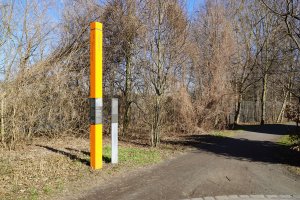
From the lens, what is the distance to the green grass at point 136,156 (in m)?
8.48

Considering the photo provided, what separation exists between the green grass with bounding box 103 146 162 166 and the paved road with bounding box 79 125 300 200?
0.53 metres

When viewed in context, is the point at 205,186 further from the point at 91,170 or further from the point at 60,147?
the point at 60,147

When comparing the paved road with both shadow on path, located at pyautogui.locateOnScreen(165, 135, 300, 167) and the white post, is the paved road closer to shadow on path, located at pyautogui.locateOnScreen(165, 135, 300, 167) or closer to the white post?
shadow on path, located at pyautogui.locateOnScreen(165, 135, 300, 167)

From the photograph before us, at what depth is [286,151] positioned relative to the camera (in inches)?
436

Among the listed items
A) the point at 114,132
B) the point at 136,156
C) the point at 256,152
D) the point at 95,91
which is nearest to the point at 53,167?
the point at 114,132

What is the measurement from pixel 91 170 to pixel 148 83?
199 inches

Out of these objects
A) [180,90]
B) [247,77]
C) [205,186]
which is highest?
[247,77]

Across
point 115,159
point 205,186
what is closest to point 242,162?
point 205,186

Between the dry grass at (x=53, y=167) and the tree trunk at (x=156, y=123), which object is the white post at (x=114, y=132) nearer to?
the dry grass at (x=53, y=167)

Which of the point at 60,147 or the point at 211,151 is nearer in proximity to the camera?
the point at 60,147

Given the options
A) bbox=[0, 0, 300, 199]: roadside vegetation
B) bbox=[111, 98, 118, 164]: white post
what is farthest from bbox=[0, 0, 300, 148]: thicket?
bbox=[111, 98, 118, 164]: white post

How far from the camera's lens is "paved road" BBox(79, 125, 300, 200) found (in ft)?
19.2

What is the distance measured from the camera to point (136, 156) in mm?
9258

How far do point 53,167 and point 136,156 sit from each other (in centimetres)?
275
